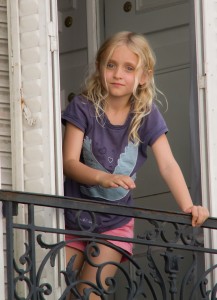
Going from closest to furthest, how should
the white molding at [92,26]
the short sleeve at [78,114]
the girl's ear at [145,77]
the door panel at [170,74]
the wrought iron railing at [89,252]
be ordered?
the wrought iron railing at [89,252]
the short sleeve at [78,114]
the girl's ear at [145,77]
the door panel at [170,74]
the white molding at [92,26]

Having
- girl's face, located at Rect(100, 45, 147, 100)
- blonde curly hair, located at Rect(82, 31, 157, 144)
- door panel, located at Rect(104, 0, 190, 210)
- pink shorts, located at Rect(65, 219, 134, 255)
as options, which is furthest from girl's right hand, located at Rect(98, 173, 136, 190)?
door panel, located at Rect(104, 0, 190, 210)

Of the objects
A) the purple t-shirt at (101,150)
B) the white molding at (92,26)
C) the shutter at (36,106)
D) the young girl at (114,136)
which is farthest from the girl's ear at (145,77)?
the white molding at (92,26)

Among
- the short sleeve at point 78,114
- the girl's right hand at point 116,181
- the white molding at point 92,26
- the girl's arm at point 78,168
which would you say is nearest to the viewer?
the girl's right hand at point 116,181

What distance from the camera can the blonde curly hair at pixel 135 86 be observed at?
8742 mm

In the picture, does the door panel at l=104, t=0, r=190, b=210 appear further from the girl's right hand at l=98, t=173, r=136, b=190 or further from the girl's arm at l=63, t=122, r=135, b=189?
the girl's right hand at l=98, t=173, r=136, b=190

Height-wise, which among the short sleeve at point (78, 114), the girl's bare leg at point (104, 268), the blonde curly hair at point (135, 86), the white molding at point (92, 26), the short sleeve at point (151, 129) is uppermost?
the white molding at point (92, 26)

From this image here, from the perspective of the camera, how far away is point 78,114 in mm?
8672

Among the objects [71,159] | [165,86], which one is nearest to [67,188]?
[71,159]

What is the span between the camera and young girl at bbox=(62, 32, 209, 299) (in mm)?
8562

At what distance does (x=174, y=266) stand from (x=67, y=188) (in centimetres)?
71

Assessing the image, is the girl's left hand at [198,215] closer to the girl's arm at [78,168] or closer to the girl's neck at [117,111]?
the girl's arm at [78,168]

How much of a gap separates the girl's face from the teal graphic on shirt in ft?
0.93

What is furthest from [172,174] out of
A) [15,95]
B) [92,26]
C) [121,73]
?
[92,26]

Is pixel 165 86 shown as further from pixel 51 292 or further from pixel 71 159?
pixel 51 292
